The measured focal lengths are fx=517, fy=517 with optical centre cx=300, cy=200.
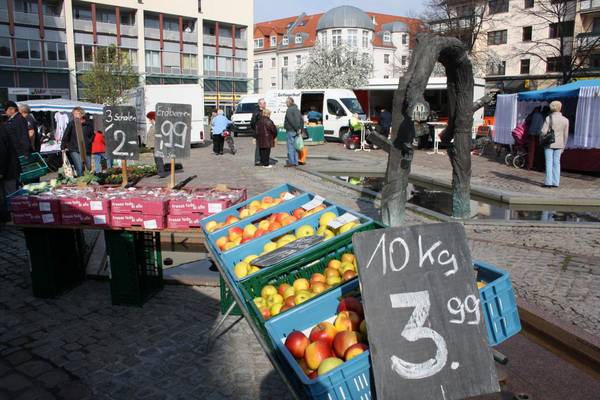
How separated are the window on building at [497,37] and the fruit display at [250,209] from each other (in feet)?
187

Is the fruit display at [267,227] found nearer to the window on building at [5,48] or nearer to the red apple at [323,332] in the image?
the red apple at [323,332]

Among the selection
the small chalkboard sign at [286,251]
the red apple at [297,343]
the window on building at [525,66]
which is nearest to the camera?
the red apple at [297,343]

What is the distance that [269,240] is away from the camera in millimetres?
4312

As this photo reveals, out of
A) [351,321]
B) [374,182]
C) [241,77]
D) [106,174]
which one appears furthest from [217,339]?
[241,77]

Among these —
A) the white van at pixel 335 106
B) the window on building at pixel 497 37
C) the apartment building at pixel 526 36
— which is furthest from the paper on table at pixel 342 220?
the window on building at pixel 497 37

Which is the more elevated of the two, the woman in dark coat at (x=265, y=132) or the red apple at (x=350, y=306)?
the woman in dark coat at (x=265, y=132)

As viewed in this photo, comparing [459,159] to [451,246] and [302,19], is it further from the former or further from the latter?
[302,19]

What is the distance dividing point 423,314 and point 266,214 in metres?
2.58

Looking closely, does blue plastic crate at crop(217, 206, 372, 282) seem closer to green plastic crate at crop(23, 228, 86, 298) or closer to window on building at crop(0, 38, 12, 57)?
green plastic crate at crop(23, 228, 86, 298)

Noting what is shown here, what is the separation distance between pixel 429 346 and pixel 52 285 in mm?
4523

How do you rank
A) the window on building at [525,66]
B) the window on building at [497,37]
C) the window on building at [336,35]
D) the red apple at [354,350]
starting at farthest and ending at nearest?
the window on building at [336,35]
the window on building at [497,37]
the window on building at [525,66]
the red apple at [354,350]

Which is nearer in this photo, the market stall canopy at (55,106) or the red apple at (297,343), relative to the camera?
the red apple at (297,343)

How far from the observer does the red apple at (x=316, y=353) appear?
265cm

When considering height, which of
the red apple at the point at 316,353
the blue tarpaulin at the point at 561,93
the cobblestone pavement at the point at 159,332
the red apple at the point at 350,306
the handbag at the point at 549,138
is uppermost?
the blue tarpaulin at the point at 561,93
